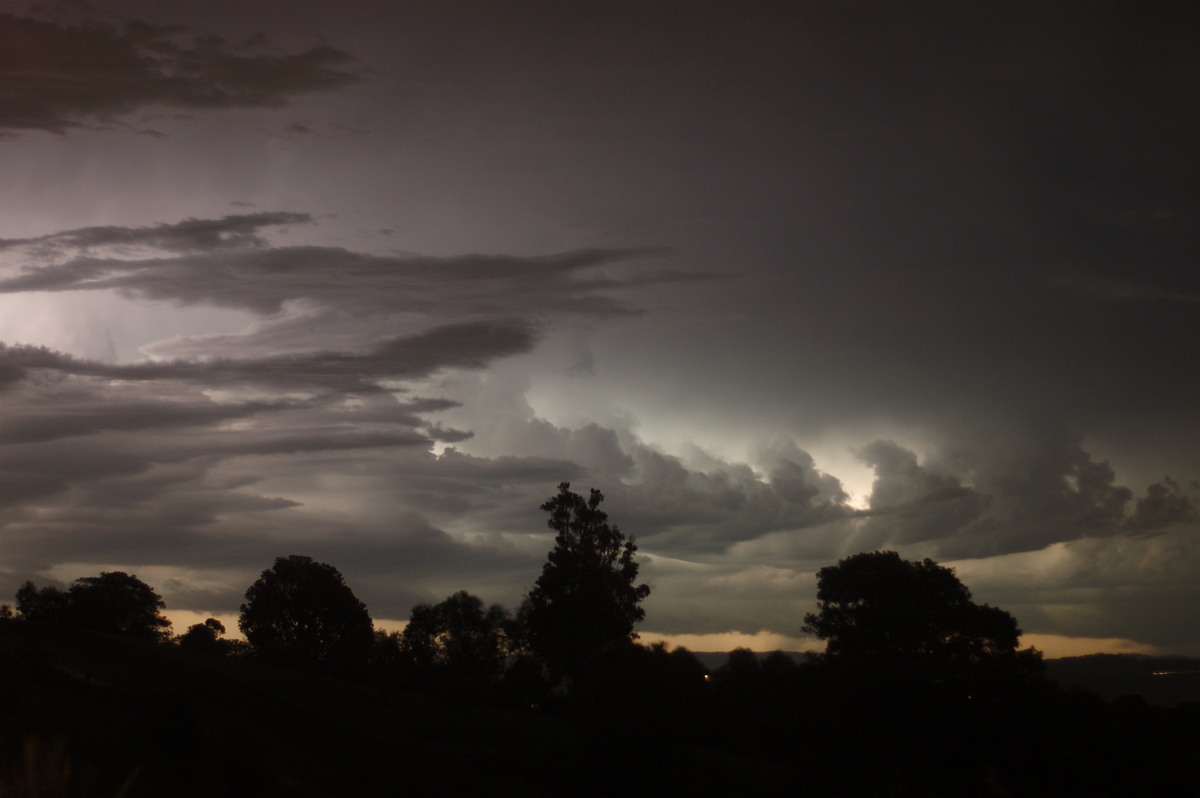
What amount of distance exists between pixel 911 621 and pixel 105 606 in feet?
295

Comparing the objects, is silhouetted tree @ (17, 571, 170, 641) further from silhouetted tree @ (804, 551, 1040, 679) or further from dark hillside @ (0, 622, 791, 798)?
silhouetted tree @ (804, 551, 1040, 679)

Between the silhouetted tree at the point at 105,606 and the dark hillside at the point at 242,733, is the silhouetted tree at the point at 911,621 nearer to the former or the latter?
the dark hillside at the point at 242,733

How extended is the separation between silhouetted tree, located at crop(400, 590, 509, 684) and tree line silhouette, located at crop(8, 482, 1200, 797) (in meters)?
0.18

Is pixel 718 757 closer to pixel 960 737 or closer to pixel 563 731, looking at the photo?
pixel 563 731

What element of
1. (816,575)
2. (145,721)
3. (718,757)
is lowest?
(718,757)

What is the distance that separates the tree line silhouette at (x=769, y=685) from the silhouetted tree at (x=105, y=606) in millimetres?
24066

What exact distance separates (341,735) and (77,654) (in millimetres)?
26985

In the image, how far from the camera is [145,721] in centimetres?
2877

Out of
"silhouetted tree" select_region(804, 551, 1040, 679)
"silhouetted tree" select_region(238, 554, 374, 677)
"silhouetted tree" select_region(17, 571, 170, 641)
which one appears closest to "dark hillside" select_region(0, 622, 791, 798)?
"silhouetted tree" select_region(804, 551, 1040, 679)

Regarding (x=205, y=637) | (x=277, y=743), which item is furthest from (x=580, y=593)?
(x=205, y=637)

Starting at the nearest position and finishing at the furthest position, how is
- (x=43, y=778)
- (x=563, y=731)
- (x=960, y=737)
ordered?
(x=43, y=778) < (x=960, y=737) < (x=563, y=731)

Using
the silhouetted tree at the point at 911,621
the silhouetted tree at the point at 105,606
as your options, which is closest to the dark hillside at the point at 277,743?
the silhouetted tree at the point at 911,621

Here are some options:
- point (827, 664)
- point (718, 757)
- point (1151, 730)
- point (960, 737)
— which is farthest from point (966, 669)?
point (718, 757)

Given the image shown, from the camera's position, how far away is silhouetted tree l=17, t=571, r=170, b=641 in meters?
104
